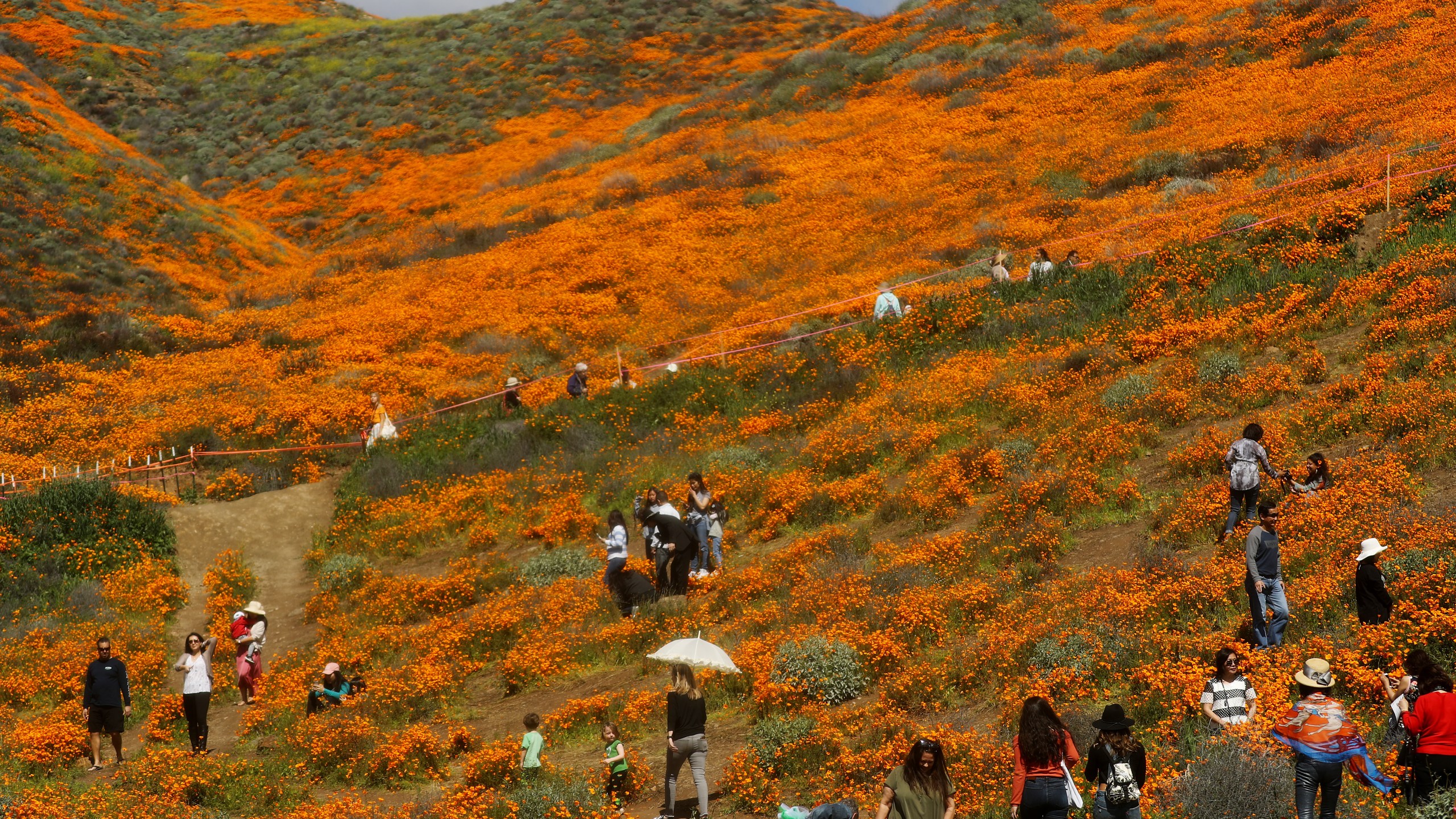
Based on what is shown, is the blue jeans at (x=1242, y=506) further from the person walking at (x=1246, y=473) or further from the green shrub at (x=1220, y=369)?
the green shrub at (x=1220, y=369)

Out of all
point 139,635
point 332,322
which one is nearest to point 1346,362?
point 139,635

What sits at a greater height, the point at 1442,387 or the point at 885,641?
the point at 1442,387

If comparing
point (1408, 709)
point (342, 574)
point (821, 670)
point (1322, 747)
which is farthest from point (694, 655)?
point (342, 574)

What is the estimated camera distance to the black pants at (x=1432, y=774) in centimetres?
797

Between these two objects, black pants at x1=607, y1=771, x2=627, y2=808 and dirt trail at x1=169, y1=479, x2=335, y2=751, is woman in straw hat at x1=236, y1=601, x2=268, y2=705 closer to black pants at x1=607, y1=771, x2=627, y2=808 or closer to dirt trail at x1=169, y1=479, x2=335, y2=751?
dirt trail at x1=169, y1=479, x2=335, y2=751

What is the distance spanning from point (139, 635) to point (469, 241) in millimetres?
25488

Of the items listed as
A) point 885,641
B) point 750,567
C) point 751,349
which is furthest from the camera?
point 751,349

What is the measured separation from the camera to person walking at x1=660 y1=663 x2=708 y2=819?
10695 millimetres

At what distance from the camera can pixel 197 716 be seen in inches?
567

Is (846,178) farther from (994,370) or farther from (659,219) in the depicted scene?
(994,370)

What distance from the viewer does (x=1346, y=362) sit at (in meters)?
17.8

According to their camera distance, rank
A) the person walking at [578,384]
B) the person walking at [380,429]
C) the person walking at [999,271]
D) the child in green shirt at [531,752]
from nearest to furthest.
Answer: the child in green shirt at [531,752] → the person walking at [999,271] → the person walking at [380,429] → the person walking at [578,384]

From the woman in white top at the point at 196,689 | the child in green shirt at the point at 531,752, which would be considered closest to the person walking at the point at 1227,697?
the child in green shirt at the point at 531,752

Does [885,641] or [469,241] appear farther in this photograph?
[469,241]
